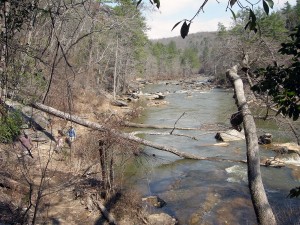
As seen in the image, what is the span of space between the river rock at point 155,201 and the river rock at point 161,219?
981mm

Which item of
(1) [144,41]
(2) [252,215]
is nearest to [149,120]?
(2) [252,215]

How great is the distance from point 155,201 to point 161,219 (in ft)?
5.00

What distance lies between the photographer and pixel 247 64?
9.09 meters

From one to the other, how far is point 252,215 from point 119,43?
26386 mm

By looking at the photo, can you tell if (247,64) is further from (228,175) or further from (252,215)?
(228,175)

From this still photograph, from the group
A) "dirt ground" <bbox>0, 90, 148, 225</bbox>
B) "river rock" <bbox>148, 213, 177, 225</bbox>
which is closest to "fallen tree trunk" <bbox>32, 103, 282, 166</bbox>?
"dirt ground" <bbox>0, 90, 148, 225</bbox>

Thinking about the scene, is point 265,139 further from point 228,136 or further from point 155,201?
point 155,201

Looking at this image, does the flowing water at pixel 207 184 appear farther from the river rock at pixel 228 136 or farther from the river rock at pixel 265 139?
the river rock at pixel 265 139

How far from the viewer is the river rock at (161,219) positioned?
891 cm

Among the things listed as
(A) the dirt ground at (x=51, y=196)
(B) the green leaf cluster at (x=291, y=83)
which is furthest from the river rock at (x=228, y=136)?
(B) the green leaf cluster at (x=291, y=83)

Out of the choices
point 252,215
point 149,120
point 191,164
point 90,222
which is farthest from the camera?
point 149,120

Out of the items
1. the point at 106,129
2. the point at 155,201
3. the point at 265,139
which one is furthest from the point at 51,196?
the point at 265,139

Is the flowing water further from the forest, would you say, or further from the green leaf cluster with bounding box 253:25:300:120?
the green leaf cluster with bounding box 253:25:300:120

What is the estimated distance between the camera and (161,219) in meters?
9.20
